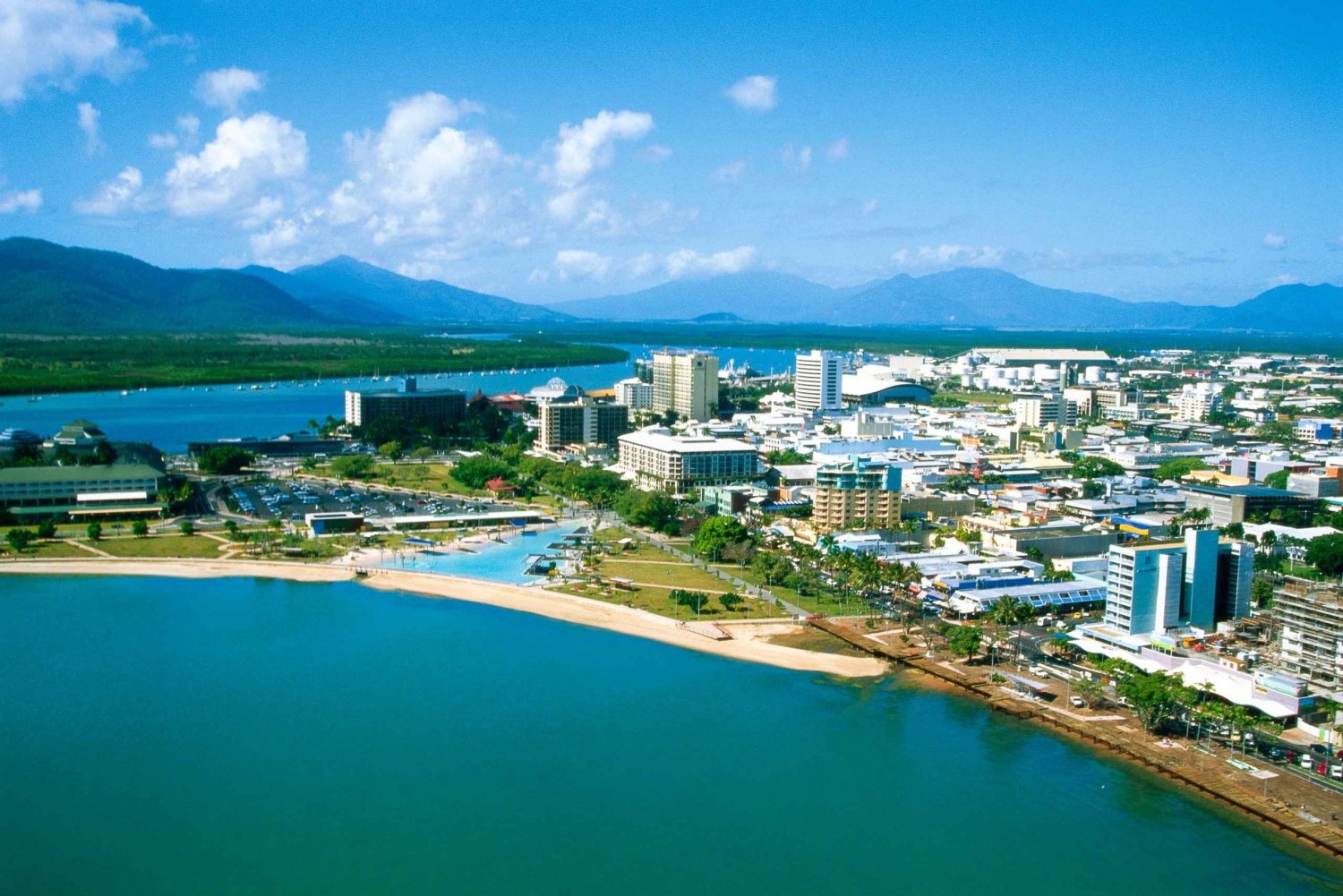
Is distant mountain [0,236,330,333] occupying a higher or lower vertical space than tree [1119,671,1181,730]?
higher

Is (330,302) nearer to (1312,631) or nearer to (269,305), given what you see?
(269,305)

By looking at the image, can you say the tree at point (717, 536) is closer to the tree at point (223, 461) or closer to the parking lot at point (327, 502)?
the parking lot at point (327, 502)

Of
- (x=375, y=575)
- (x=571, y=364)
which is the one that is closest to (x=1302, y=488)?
(x=375, y=575)

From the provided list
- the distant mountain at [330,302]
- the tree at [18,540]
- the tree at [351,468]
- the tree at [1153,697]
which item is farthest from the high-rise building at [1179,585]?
the distant mountain at [330,302]

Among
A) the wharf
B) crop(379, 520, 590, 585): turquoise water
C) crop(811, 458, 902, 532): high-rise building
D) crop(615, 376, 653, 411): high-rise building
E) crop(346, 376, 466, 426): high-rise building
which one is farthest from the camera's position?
crop(615, 376, 653, 411): high-rise building

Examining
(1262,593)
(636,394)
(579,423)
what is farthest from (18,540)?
(636,394)

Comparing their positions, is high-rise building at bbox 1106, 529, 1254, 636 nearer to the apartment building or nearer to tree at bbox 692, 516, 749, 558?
tree at bbox 692, 516, 749, 558

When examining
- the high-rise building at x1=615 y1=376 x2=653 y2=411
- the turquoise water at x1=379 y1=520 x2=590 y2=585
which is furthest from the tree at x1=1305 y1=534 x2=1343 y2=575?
the high-rise building at x1=615 y1=376 x2=653 y2=411
